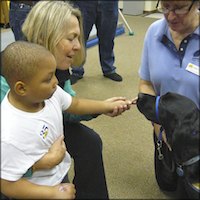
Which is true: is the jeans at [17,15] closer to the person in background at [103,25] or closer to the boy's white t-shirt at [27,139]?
the person in background at [103,25]

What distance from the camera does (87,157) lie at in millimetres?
1355

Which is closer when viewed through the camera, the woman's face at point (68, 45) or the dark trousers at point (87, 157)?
the woman's face at point (68, 45)

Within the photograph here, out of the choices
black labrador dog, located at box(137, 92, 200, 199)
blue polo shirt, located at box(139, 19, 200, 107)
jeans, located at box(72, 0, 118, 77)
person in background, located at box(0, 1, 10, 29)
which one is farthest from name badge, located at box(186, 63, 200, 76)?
person in background, located at box(0, 1, 10, 29)

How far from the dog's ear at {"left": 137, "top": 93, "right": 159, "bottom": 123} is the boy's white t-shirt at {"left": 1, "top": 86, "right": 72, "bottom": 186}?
1.14 feet

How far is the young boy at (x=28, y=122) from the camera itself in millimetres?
879

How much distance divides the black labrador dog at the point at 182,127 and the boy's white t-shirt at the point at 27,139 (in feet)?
1.20

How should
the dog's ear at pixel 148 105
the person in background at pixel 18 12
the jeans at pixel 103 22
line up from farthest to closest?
1. the jeans at pixel 103 22
2. the person in background at pixel 18 12
3. the dog's ear at pixel 148 105

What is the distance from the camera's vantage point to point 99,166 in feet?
4.47

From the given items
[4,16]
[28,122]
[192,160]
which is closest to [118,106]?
[192,160]

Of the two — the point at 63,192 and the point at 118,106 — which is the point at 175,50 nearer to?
the point at 118,106

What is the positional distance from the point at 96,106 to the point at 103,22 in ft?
4.87

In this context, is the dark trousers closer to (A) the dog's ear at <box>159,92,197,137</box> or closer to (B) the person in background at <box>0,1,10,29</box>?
(A) the dog's ear at <box>159,92,197,137</box>

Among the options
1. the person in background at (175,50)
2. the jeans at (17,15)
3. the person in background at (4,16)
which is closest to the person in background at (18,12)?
the jeans at (17,15)

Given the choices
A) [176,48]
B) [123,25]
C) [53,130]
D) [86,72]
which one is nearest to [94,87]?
[86,72]
